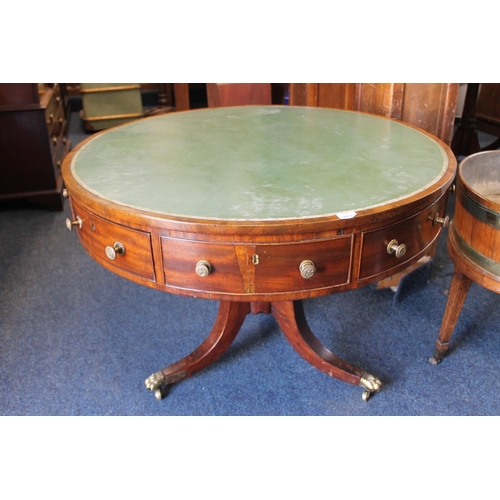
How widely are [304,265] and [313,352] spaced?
0.74 meters

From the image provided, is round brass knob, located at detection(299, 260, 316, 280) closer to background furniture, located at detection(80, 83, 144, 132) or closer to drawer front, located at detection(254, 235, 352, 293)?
drawer front, located at detection(254, 235, 352, 293)

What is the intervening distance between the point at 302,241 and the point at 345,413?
88cm

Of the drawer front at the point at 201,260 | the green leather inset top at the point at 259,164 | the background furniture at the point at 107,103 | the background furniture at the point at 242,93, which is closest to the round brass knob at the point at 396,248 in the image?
the green leather inset top at the point at 259,164

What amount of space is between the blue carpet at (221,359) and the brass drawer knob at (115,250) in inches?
28.8

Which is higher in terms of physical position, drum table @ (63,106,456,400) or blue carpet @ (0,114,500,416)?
drum table @ (63,106,456,400)

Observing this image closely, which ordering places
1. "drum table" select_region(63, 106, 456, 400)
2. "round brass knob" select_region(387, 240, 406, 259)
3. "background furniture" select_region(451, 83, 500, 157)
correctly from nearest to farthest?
"drum table" select_region(63, 106, 456, 400) → "round brass knob" select_region(387, 240, 406, 259) → "background furniture" select_region(451, 83, 500, 157)

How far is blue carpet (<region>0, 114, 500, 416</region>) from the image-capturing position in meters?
1.94

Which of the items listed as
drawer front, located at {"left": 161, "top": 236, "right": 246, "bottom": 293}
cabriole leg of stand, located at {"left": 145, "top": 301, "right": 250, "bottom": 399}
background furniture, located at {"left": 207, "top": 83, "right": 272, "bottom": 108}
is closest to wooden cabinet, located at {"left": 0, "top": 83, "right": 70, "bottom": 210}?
background furniture, located at {"left": 207, "top": 83, "right": 272, "bottom": 108}

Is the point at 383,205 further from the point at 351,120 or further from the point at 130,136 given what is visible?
the point at 130,136

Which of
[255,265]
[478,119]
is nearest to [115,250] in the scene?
[255,265]

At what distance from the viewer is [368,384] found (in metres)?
1.91

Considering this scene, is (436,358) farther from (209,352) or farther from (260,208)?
(260,208)

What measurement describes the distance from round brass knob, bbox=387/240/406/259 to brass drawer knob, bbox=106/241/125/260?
71 cm

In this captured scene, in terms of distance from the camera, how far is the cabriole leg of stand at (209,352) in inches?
76.9
